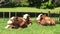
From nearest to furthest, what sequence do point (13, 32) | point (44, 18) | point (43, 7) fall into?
point (13, 32), point (44, 18), point (43, 7)

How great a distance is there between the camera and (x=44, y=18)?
1789cm

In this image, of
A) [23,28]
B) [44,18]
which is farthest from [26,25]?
[44,18]

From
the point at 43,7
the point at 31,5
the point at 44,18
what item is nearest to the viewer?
the point at 44,18

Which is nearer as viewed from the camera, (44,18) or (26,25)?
(26,25)

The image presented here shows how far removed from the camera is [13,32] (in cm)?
1423

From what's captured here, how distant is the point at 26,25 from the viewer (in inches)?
654

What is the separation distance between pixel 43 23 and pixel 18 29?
2817 mm

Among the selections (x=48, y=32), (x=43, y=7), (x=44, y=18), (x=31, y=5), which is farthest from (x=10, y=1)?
(x=48, y=32)

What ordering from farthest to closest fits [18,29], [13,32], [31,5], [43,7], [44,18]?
1. [31,5]
2. [43,7]
3. [44,18]
4. [18,29]
5. [13,32]

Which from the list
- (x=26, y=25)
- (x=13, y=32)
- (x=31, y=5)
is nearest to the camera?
(x=13, y=32)

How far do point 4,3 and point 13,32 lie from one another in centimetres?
3646

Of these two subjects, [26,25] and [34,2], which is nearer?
A: [26,25]

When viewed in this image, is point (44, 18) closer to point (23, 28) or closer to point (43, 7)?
point (23, 28)

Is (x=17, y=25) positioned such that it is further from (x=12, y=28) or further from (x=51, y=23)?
(x=51, y=23)
